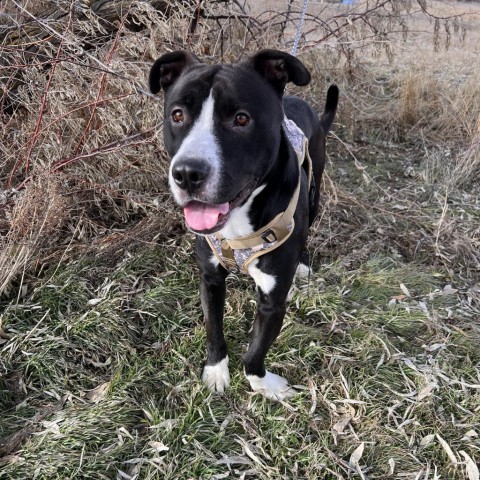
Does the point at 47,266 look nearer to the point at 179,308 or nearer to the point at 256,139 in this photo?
the point at 179,308

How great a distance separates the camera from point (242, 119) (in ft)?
5.56

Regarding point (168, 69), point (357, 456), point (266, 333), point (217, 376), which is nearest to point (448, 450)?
point (357, 456)

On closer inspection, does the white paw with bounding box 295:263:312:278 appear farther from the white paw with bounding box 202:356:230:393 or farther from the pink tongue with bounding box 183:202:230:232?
the pink tongue with bounding box 183:202:230:232

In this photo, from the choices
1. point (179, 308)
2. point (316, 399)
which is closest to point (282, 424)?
point (316, 399)

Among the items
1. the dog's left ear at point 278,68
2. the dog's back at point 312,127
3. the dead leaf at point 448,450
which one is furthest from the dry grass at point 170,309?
the dog's left ear at point 278,68

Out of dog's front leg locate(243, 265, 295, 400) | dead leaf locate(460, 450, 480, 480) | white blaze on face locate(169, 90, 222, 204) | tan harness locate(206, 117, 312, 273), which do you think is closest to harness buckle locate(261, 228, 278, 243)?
tan harness locate(206, 117, 312, 273)

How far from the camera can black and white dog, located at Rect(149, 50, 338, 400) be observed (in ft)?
→ 5.32

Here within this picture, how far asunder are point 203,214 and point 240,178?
0.20 metres

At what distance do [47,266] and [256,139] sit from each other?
5.85ft

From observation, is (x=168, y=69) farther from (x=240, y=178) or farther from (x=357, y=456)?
(x=357, y=456)

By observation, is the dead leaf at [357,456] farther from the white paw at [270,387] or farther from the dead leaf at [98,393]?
the dead leaf at [98,393]

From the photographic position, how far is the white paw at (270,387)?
2.23 meters

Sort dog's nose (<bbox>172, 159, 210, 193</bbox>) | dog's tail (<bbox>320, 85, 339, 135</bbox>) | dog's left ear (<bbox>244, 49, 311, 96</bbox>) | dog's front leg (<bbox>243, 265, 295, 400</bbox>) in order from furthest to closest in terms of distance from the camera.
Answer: dog's tail (<bbox>320, 85, 339, 135</bbox>) → dog's front leg (<bbox>243, 265, 295, 400</bbox>) → dog's left ear (<bbox>244, 49, 311, 96</bbox>) → dog's nose (<bbox>172, 159, 210, 193</bbox>)

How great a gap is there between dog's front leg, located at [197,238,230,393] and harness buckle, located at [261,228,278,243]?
31cm
